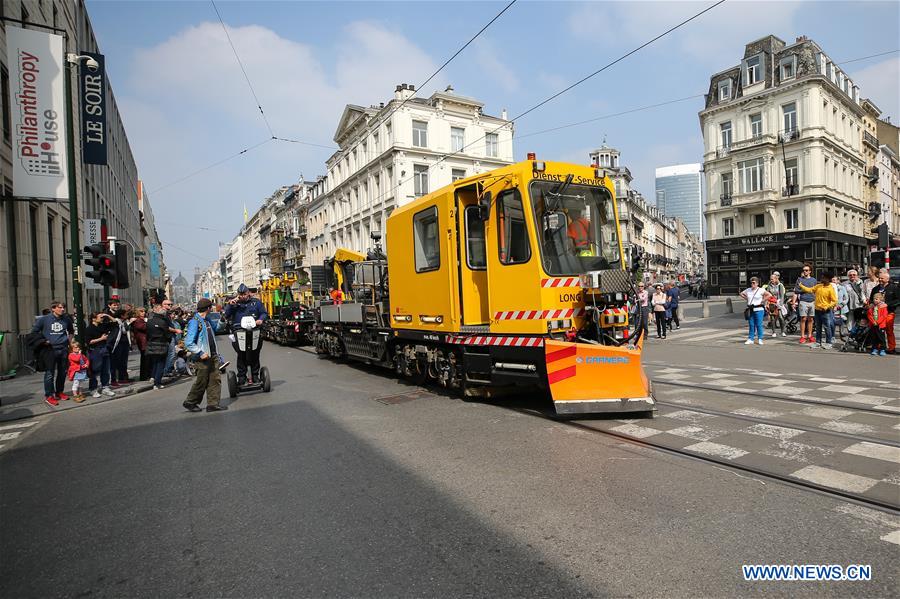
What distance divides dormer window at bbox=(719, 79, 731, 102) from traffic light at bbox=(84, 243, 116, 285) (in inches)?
1866

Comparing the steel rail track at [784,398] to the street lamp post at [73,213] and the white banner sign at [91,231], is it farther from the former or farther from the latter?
the white banner sign at [91,231]

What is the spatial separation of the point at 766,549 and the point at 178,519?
4.06 metres

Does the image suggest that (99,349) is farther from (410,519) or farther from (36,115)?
(410,519)

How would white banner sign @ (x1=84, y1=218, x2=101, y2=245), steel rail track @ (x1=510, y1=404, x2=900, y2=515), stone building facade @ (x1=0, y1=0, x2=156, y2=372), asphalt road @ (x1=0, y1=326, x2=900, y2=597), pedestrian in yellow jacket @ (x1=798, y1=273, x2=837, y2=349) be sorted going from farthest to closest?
white banner sign @ (x1=84, y1=218, x2=101, y2=245)
stone building facade @ (x1=0, y1=0, x2=156, y2=372)
pedestrian in yellow jacket @ (x1=798, y1=273, x2=837, y2=349)
steel rail track @ (x1=510, y1=404, x2=900, y2=515)
asphalt road @ (x1=0, y1=326, x2=900, y2=597)

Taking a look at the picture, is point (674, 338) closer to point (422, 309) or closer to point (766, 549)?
point (422, 309)

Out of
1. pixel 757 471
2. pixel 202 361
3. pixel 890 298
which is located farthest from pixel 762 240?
pixel 202 361

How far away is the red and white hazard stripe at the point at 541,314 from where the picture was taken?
6562mm

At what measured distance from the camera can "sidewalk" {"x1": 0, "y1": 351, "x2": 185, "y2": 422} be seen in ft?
28.3

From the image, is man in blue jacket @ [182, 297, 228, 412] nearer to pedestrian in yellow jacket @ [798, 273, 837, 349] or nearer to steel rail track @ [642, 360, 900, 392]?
steel rail track @ [642, 360, 900, 392]

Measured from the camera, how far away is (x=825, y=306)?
40.3ft

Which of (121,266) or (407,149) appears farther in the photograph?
(407,149)

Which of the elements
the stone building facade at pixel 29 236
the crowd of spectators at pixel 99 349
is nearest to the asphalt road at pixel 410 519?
the crowd of spectators at pixel 99 349

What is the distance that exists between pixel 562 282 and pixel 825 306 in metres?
9.37

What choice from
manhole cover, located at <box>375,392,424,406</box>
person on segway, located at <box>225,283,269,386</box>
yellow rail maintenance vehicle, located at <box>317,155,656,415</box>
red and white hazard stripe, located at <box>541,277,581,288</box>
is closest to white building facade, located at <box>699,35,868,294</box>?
yellow rail maintenance vehicle, located at <box>317,155,656,415</box>
